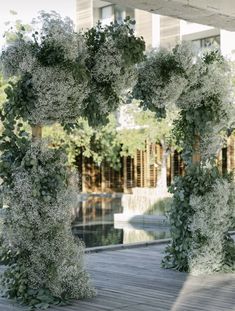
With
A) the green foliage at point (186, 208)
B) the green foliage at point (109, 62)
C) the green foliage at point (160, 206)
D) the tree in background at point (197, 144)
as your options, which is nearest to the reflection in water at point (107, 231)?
the green foliage at point (160, 206)

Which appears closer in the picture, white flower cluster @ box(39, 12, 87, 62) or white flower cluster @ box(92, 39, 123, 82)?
white flower cluster @ box(39, 12, 87, 62)

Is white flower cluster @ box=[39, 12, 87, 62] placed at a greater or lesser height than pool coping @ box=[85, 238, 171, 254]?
greater

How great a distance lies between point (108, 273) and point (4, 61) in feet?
10.1

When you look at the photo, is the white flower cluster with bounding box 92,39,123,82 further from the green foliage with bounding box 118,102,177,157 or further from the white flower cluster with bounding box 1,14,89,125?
the green foliage with bounding box 118,102,177,157

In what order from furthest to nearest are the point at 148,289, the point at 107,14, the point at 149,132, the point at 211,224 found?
the point at 107,14, the point at 149,132, the point at 211,224, the point at 148,289

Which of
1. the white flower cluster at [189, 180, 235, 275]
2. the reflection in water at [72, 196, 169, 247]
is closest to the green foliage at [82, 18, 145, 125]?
the white flower cluster at [189, 180, 235, 275]

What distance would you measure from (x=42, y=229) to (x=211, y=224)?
98.6 inches

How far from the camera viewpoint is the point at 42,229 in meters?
6.36

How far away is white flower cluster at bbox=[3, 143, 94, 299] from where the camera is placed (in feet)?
20.7

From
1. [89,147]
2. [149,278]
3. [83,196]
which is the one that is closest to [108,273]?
[149,278]

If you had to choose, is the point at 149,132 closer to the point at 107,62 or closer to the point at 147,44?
the point at 147,44

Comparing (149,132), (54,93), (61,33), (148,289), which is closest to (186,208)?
(148,289)

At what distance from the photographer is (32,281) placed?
252 inches

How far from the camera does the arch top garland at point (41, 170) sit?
6.32 m
